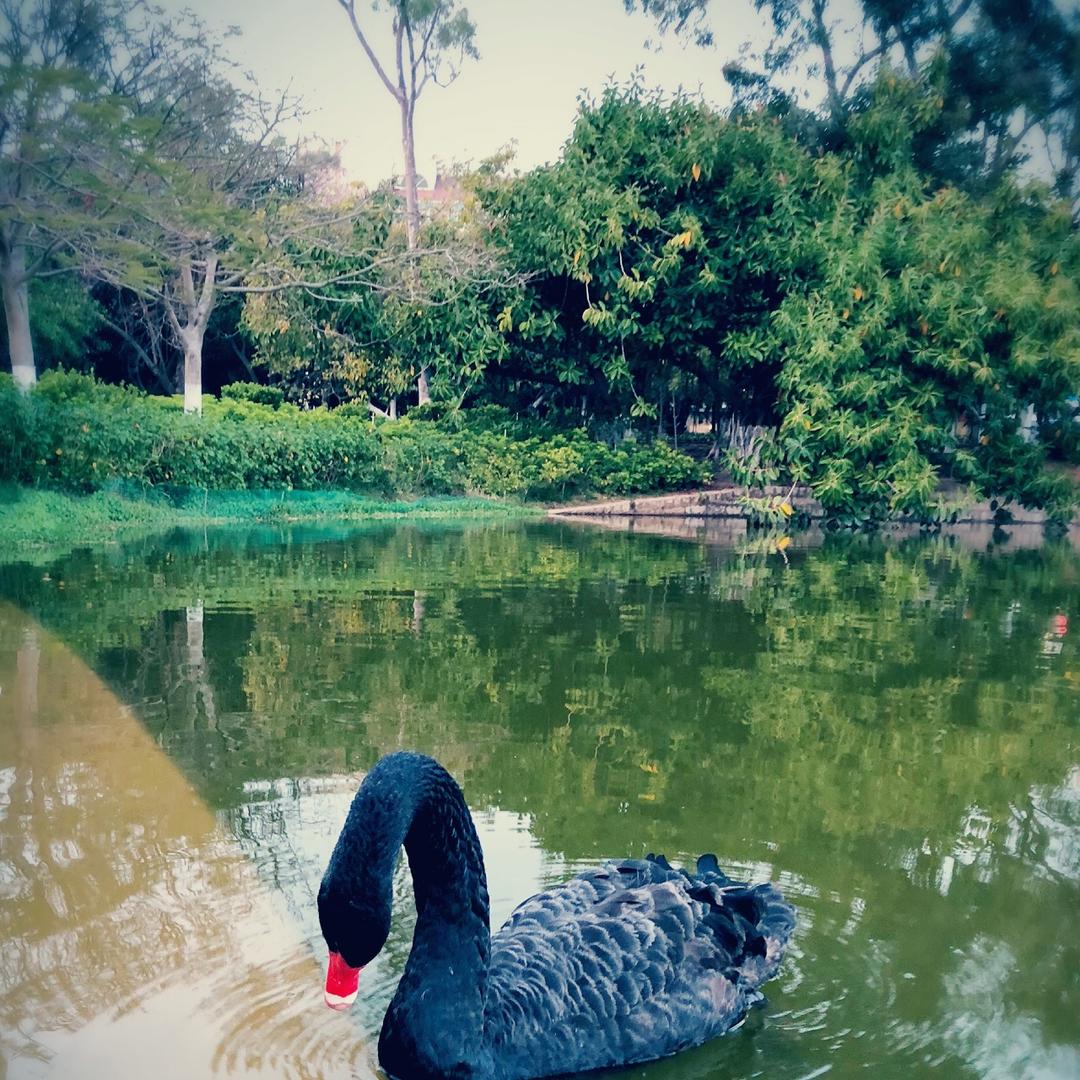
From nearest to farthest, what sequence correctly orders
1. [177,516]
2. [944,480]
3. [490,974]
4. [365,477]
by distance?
1. [490,974]
2. [177,516]
3. [365,477]
4. [944,480]

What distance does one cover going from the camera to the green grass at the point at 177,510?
449 inches

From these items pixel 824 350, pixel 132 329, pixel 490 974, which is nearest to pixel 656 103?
pixel 824 350

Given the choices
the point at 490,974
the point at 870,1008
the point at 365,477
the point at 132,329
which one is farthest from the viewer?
the point at 132,329

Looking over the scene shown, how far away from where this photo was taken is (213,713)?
16.0 feet

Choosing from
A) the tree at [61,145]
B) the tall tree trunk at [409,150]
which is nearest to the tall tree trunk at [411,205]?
the tall tree trunk at [409,150]

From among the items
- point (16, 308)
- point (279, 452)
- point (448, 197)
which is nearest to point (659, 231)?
point (448, 197)

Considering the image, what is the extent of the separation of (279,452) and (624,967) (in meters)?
13.4

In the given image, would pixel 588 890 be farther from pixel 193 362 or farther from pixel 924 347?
pixel 193 362

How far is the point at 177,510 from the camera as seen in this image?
13.7 m

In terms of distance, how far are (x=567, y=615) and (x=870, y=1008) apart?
15.8 ft

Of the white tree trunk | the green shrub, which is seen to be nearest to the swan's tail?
the green shrub

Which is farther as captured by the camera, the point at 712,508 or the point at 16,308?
the point at 712,508

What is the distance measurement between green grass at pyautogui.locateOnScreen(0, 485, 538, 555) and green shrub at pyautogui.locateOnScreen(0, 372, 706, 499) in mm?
211

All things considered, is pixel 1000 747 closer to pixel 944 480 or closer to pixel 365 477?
pixel 365 477
